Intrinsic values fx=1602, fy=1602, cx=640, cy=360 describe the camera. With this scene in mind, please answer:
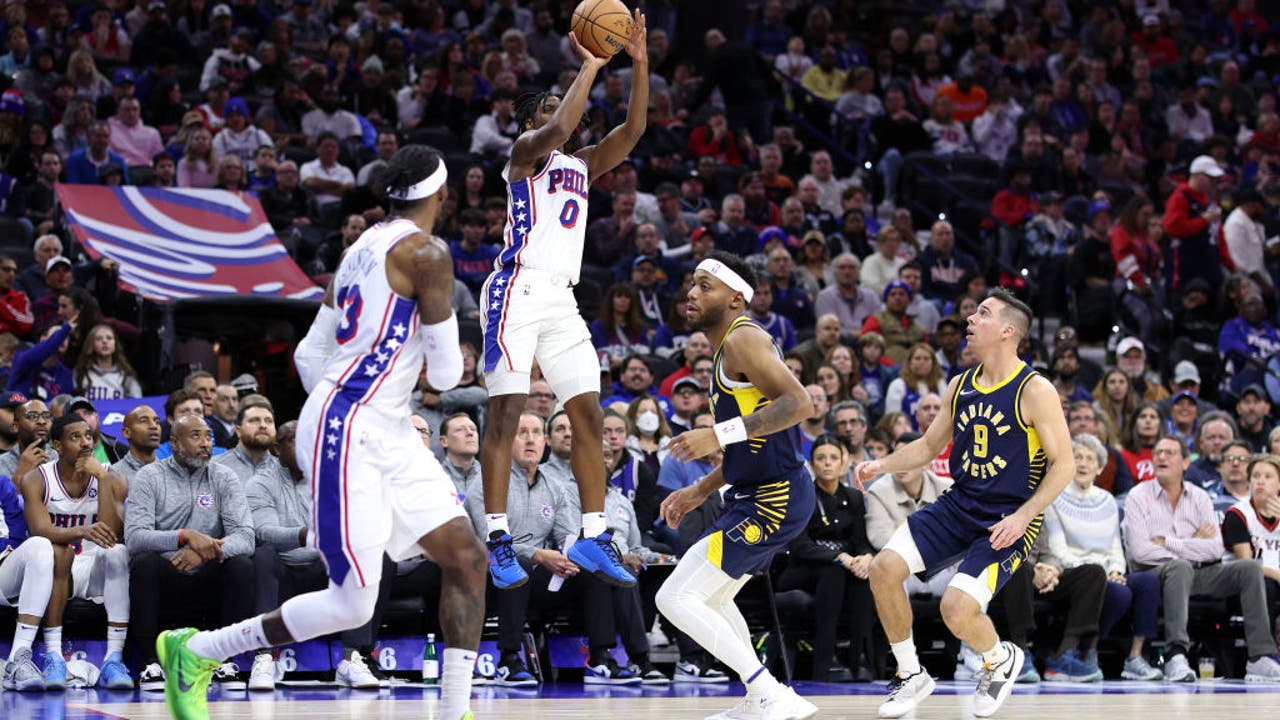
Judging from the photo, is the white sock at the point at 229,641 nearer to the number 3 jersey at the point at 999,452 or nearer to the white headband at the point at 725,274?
the white headband at the point at 725,274

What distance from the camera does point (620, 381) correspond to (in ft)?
43.8

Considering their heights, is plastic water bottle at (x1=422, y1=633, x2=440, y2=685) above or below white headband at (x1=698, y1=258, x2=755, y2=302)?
below

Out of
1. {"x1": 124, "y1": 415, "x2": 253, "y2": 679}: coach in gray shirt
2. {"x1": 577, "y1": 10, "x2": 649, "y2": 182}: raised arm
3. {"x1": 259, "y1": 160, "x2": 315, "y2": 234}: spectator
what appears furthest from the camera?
{"x1": 259, "y1": 160, "x2": 315, "y2": 234}: spectator

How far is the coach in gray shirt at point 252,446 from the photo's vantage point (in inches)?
416

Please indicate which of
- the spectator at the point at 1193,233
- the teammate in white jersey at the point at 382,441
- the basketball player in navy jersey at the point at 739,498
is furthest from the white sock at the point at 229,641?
the spectator at the point at 1193,233

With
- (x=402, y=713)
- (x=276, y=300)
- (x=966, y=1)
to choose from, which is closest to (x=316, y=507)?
(x=402, y=713)

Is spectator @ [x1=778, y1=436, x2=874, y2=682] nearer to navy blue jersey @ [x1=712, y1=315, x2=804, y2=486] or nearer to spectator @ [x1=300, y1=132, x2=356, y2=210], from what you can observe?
navy blue jersey @ [x1=712, y1=315, x2=804, y2=486]

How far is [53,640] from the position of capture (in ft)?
31.7

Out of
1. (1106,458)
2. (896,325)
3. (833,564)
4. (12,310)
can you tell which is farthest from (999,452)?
(12,310)

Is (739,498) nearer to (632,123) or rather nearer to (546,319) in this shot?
(546,319)

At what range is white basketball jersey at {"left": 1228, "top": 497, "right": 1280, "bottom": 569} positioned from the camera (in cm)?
1212

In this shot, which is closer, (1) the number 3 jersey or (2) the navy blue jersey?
(2) the navy blue jersey

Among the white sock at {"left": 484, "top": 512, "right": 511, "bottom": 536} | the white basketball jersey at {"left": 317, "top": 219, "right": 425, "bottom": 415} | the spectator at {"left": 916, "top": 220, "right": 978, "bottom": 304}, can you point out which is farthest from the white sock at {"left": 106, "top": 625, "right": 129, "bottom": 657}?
the spectator at {"left": 916, "top": 220, "right": 978, "bottom": 304}

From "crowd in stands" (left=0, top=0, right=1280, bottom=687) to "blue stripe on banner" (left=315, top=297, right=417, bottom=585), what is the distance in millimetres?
618
